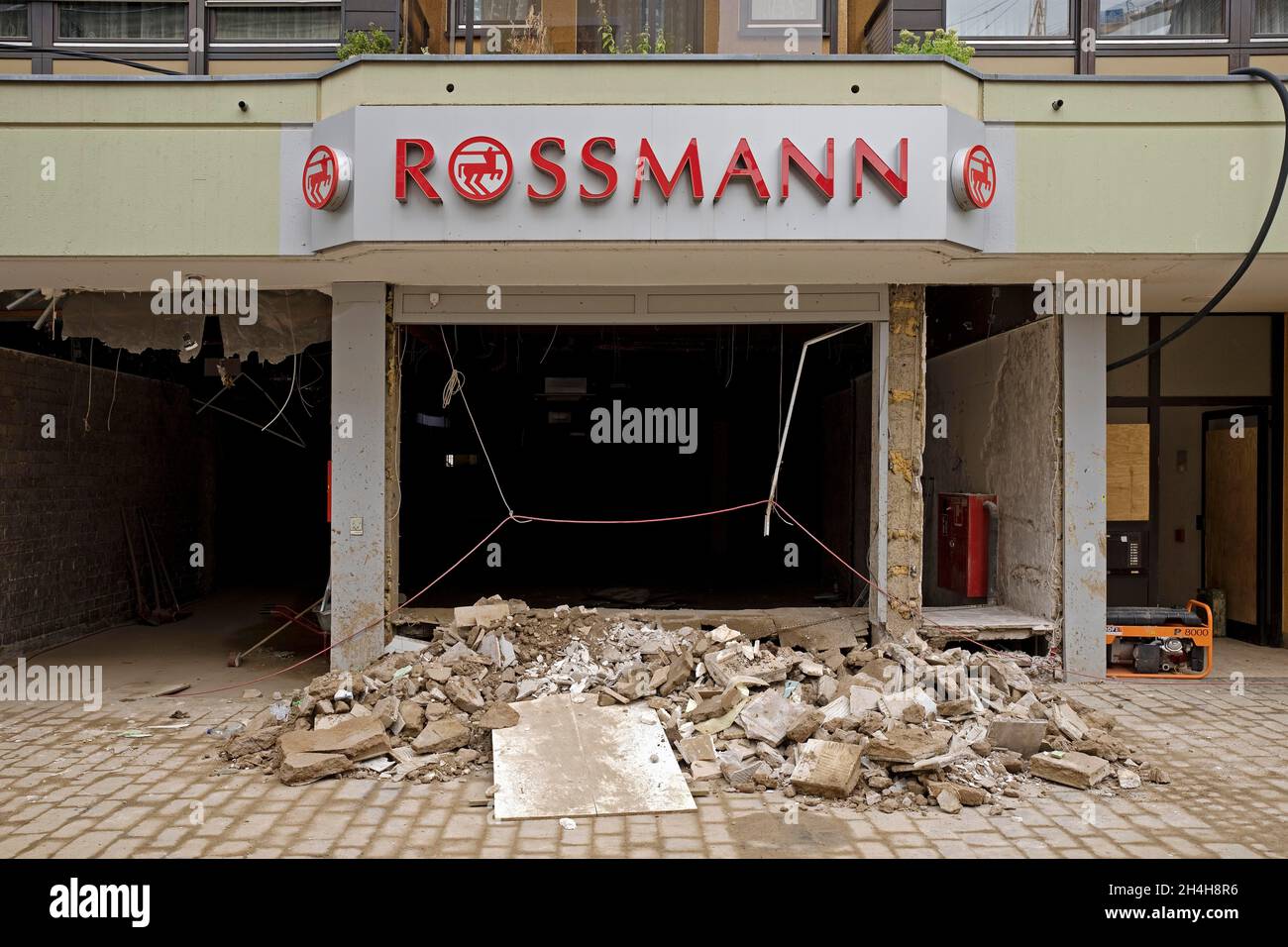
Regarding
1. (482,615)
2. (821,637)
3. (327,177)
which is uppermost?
(327,177)

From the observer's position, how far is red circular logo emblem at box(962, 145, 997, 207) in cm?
663

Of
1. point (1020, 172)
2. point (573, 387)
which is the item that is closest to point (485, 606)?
point (1020, 172)

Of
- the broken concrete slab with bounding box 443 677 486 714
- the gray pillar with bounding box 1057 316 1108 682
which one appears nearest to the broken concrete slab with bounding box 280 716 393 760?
the broken concrete slab with bounding box 443 677 486 714

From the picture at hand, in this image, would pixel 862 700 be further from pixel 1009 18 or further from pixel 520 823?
pixel 1009 18

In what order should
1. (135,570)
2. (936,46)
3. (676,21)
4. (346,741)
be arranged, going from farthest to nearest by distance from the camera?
(135,570) < (676,21) < (936,46) < (346,741)

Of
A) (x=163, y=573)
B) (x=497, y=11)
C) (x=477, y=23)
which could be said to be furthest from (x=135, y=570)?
(x=497, y=11)

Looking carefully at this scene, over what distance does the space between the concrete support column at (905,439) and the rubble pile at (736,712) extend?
0.70 metres

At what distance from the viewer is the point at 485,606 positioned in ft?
25.5

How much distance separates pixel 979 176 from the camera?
675 cm

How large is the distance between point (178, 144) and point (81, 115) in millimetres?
777

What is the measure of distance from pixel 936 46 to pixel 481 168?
3.75m

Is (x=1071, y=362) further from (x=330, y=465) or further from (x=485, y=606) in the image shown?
(x=330, y=465)

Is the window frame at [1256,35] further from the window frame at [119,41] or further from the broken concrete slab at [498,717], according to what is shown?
the window frame at [119,41]

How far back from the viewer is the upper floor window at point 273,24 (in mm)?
7883
